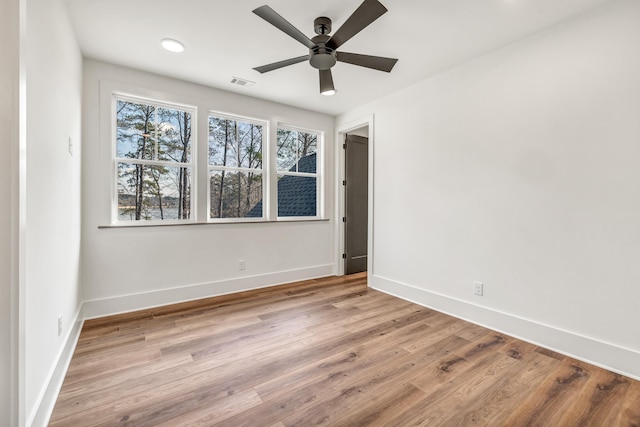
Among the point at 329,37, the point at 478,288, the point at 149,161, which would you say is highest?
the point at 329,37

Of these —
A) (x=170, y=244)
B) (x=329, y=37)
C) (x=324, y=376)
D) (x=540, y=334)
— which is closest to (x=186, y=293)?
(x=170, y=244)

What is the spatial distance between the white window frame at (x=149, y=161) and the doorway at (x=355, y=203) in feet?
7.37

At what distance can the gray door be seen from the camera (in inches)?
185

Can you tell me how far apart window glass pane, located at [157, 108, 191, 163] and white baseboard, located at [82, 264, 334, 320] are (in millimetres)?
1545

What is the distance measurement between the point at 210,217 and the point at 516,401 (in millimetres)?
3397

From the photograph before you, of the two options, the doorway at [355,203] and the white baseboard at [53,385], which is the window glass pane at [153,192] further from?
the doorway at [355,203]

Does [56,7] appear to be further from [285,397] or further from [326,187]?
[326,187]

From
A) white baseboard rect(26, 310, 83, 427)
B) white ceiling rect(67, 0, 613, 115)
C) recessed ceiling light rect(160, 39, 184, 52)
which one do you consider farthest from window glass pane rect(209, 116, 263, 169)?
white baseboard rect(26, 310, 83, 427)

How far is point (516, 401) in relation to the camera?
5.65 ft

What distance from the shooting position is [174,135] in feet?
11.2

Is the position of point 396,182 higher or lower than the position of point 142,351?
higher

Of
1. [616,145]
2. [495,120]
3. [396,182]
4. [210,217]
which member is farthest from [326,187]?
[616,145]

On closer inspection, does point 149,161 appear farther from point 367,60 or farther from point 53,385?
point 367,60
